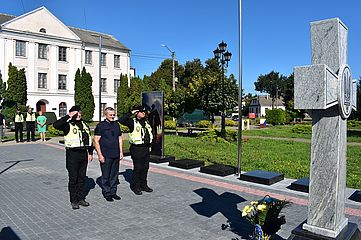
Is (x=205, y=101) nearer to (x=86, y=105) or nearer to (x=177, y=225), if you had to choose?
(x=177, y=225)

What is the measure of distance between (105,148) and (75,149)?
2.25ft

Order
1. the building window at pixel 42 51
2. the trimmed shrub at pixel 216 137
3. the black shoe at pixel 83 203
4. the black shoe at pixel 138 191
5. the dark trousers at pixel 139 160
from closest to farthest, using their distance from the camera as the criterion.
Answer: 1. the black shoe at pixel 83 203
2. the black shoe at pixel 138 191
3. the dark trousers at pixel 139 160
4. the trimmed shrub at pixel 216 137
5. the building window at pixel 42 51

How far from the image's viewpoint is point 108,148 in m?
6.36

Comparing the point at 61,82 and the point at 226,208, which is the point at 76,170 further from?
the point at 61,82

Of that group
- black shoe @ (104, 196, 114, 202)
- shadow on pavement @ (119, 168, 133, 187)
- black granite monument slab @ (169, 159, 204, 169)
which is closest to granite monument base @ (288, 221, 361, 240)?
black shoe @ (104, 196, 114, 202)

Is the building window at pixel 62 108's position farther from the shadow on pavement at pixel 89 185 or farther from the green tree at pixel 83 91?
the shadow on pavement at pixel 89 185

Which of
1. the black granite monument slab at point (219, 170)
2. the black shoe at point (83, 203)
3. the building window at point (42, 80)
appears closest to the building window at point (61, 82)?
the building window at point (42, 80)

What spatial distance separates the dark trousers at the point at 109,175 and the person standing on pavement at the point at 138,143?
0.57 metres

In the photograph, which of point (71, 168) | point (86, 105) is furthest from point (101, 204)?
point (86, 105)

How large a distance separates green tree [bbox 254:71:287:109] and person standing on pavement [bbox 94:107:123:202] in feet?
311

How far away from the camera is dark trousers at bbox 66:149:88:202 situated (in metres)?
5.81

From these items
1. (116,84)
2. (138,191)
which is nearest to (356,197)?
(138,191)

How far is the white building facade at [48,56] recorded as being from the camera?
33781 millimetres

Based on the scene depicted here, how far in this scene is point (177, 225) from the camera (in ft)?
16.4
